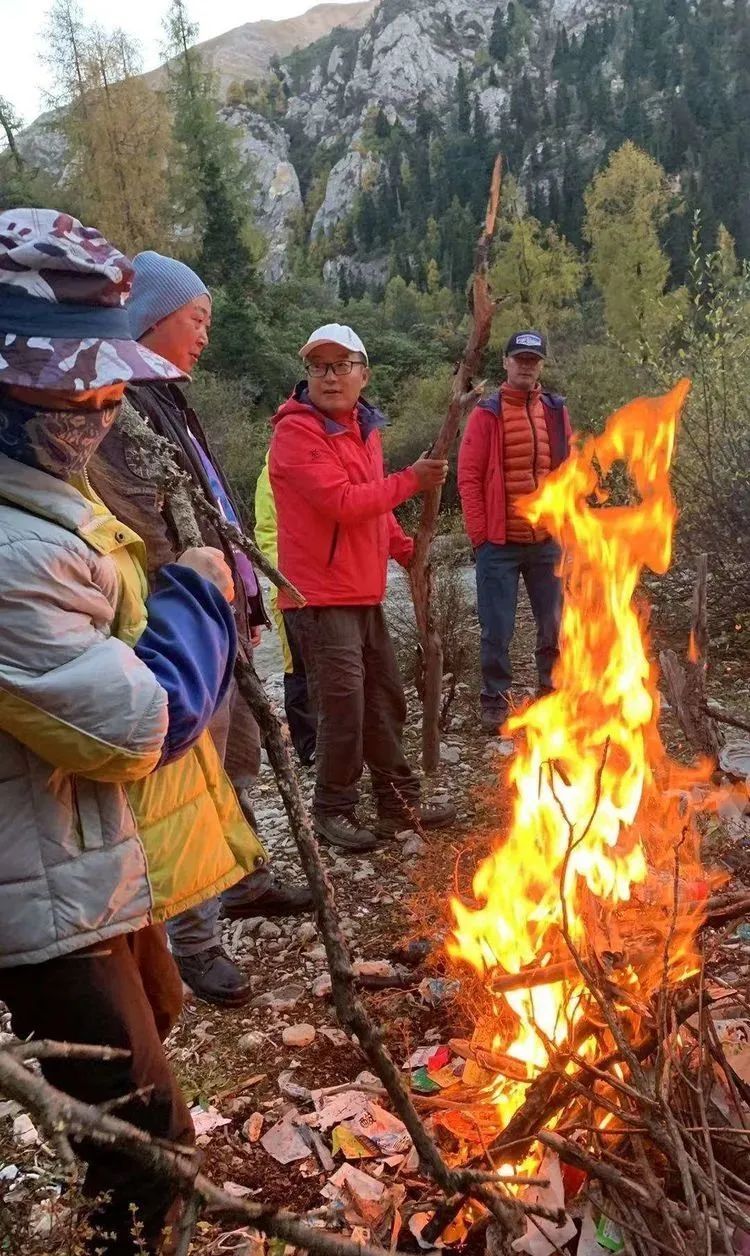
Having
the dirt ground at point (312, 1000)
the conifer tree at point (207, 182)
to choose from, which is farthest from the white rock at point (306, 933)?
the conifer tree at point (207, 182)

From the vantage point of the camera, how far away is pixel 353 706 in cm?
374

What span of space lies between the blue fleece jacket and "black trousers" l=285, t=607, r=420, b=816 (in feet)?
7.07

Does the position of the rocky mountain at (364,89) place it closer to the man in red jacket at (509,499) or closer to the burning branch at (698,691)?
the man in red jacket at (509,499)

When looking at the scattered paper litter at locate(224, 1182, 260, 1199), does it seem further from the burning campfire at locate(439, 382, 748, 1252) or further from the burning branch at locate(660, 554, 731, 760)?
the burning branch at locate(660, 554, 731, 760)

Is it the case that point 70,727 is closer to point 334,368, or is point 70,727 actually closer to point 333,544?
point 333,544

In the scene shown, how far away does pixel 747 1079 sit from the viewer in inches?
79.4

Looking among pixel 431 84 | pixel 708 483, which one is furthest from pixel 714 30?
pixel 708 483

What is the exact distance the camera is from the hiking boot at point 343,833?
393 centimetres

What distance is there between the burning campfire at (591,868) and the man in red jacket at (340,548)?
86 centimetres

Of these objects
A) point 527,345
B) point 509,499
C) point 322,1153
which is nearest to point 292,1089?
point 322,1153

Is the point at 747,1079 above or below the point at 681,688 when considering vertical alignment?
below

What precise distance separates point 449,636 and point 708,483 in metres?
2.47

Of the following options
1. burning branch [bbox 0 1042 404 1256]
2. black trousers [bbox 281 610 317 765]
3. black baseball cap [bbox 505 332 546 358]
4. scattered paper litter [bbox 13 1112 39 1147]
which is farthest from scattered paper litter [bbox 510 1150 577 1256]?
black baseball cap [bbox 505 332 546 358]

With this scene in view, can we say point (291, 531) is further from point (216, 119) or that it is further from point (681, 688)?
point (216, 119)
